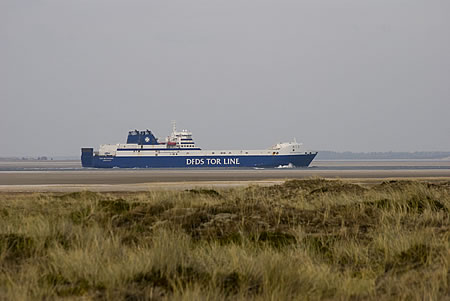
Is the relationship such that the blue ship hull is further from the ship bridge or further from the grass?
the grass

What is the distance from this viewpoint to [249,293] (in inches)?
292

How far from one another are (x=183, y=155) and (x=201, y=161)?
343 cm

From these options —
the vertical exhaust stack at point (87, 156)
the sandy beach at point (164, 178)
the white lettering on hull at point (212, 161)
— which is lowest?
the sandy beach at point (164, 178)

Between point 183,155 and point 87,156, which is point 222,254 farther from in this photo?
point 87,156

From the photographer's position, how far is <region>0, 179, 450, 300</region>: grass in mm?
7410

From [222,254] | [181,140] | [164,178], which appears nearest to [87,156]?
[181,140]

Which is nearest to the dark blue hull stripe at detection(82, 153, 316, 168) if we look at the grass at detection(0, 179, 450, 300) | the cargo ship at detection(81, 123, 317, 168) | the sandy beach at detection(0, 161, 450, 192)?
the cargo ship at detection(81, 123, 317, 168)

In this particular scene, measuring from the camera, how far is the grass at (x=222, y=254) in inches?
292

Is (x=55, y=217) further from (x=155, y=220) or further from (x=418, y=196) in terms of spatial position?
(x=418, y=196)

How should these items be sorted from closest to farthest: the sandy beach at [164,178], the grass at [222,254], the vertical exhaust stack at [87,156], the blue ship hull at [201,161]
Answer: the grass at [222,254], the sandy beach at [164,178], the blue ship hull at [201,161], the vertical exhaust stack at [87,156]

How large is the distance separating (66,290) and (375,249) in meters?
5.54

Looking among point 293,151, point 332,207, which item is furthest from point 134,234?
point 293,151

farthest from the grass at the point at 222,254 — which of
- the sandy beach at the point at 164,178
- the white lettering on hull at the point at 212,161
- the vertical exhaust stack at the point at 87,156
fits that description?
the vertical exhaust stack at the point at 87,156

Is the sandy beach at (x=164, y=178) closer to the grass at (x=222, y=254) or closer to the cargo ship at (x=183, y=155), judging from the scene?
the grass at (x=222, y=254)
